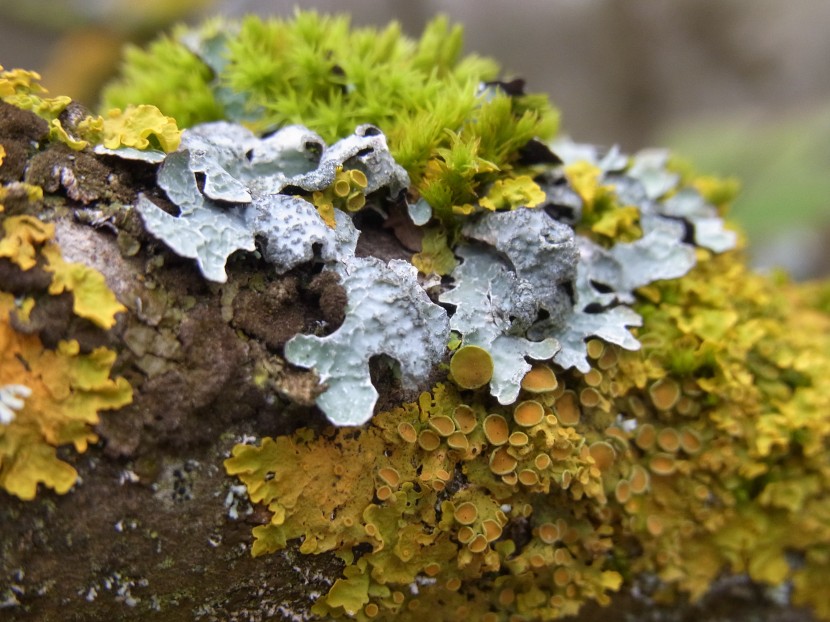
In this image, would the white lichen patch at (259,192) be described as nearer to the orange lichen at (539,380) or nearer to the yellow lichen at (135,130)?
the yellow lichen at (135,130)

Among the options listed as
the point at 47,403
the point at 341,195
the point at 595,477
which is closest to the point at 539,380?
the point at 595,477

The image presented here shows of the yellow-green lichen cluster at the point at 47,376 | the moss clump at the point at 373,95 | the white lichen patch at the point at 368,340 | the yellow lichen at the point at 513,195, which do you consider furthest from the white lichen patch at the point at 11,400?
the yellow lichen at the point at 513,195

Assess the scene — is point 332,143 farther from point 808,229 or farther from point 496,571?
point 808,229

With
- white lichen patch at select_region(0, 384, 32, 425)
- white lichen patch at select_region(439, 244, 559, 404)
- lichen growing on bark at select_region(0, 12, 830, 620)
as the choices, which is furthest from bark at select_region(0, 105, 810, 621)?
white lichen patch at select_region(439, 244, 559, 404)

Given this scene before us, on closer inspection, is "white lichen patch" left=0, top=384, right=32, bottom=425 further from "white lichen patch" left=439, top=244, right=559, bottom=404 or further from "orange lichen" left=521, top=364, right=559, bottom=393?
"orange lichen" left=521, top=364, right=559, bottom=393

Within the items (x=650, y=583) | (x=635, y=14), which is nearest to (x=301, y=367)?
(x=650, y=583)
